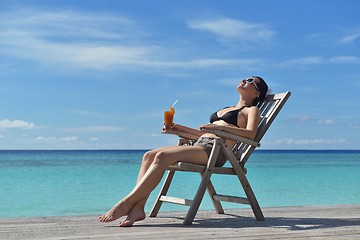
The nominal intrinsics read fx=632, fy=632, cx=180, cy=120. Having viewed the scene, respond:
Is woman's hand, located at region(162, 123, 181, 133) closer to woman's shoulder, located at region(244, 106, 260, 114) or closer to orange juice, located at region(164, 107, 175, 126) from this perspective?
orange juice, located at region(164, 107, 175, 126)

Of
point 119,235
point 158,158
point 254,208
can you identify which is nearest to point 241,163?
point 254,208

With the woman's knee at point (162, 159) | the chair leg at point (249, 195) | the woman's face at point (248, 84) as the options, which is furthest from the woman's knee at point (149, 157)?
the woman's face at point (248, 84)

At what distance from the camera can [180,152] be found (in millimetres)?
4129

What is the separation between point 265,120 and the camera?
452 cm

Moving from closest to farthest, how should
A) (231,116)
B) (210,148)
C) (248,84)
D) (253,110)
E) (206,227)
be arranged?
(206,227) → (210,148) → (253,110) → (231,116) → (248,84)

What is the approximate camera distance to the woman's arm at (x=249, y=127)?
4.21 metres

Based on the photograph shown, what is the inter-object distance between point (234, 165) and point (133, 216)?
0.79 meters

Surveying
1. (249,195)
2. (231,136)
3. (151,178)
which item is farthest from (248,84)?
(151,178)

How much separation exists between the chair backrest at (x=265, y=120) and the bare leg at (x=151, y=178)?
0.43m

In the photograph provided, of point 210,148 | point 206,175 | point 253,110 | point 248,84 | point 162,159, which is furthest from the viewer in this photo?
point 248,84

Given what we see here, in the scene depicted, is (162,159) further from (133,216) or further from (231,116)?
(231,116)

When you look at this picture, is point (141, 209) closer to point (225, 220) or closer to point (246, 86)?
point (225, 220)

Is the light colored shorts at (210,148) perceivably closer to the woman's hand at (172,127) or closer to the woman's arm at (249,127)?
the woman's arm at (249,127)

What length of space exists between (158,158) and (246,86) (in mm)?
995
